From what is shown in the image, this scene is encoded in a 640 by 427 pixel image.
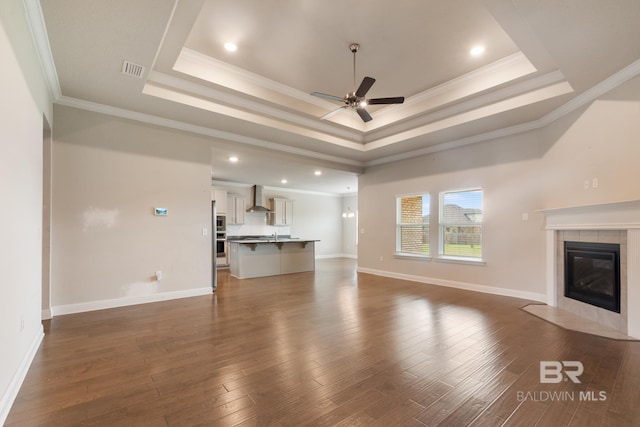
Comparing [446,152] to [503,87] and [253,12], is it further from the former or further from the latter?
[253,12]

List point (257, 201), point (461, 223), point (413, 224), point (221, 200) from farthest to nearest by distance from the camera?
point (257, 201) → point (221, 200) → point (413, 224) → point (461, 223)

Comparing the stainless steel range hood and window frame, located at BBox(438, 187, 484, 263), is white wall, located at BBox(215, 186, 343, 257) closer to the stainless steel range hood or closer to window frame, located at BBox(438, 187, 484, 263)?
the stainless steel range hood

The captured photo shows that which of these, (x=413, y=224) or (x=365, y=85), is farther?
(x=413, y=224)

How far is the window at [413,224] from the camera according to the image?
21.2 ft

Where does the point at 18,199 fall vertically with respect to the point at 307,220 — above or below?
above

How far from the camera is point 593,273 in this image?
149 inches

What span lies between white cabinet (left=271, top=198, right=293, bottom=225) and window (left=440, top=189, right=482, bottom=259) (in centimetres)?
613

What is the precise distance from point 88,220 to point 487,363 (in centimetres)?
522

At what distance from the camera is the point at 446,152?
605 cm

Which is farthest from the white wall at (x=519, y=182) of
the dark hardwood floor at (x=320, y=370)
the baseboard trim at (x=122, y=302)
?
the baseboard trim at (x=122, y=302)

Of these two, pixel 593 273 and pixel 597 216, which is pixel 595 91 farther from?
pixel 593 273

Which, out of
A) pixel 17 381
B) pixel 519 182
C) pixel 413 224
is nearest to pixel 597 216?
pixel 519 182

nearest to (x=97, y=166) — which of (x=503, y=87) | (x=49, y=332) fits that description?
(x=49, y=332)

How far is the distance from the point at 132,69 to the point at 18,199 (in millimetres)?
1888
